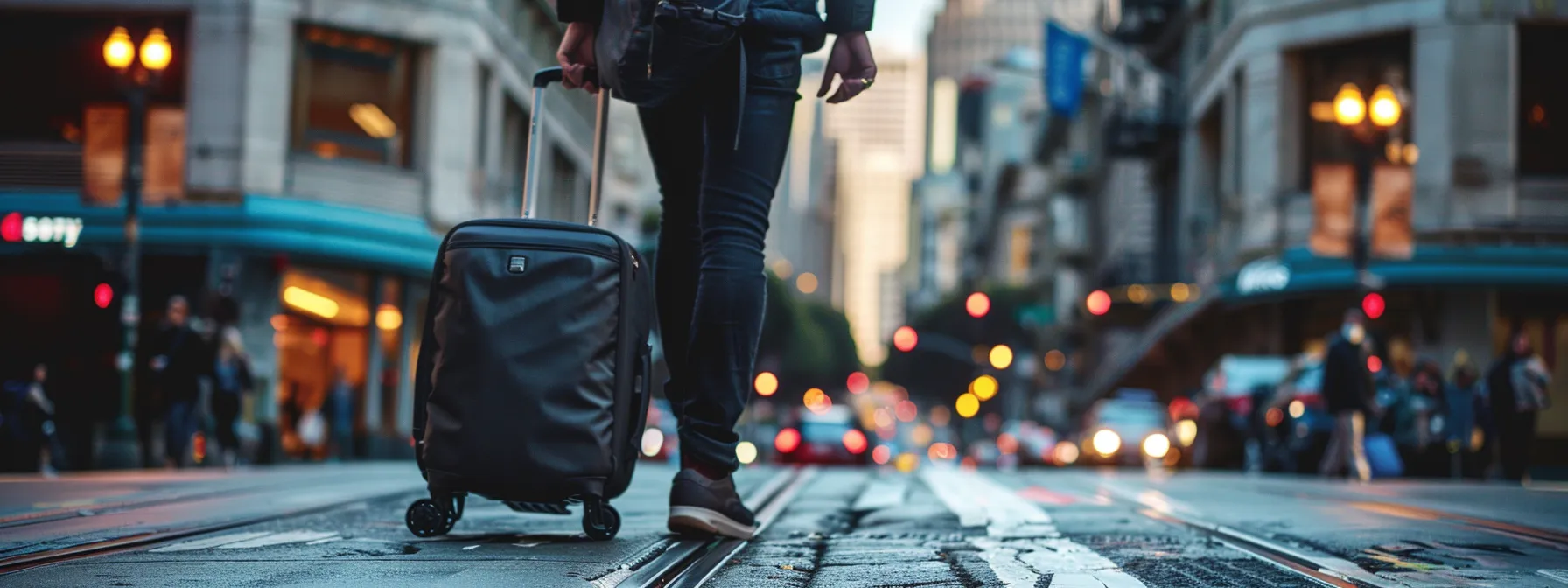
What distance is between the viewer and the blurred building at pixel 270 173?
1091 inches

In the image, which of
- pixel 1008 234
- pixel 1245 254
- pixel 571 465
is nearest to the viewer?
pixel 571 465

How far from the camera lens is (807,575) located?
3.91 metres

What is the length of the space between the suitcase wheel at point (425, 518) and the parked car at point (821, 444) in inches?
1010

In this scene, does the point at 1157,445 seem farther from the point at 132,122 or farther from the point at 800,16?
the point at 800,16

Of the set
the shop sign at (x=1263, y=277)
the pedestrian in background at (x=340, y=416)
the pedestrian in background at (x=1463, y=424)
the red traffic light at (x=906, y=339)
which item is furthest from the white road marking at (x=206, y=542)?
the shop sign at (x=1263, y=277)

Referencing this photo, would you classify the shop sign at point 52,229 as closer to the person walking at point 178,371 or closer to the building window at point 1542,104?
the person walking at point 178,371

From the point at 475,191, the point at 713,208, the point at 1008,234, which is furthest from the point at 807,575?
the point at 1008,234

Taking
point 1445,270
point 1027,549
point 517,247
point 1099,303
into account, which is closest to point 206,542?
point 517,247

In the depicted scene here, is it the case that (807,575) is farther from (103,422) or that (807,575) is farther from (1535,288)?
(1535,288)

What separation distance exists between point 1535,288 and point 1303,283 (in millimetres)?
3910

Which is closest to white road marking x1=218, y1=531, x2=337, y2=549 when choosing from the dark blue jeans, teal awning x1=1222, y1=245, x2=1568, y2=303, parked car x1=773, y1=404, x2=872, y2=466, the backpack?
the dark blue jeans

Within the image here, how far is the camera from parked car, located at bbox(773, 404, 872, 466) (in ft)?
100

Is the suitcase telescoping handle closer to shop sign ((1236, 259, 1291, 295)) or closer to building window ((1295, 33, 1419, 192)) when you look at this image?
building window ((1295, 33, 1419, 192))

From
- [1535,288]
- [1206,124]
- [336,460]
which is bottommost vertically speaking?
[336,460]
